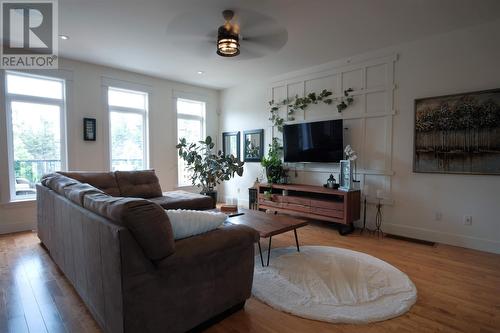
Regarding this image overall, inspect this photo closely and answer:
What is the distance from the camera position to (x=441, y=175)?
3.52 m

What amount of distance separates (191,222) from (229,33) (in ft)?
6.82

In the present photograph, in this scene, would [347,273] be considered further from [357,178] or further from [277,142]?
[277,142]

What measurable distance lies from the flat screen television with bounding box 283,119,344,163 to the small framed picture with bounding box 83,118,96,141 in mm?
3393

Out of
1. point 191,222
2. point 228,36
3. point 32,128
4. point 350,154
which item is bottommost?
point 191,222

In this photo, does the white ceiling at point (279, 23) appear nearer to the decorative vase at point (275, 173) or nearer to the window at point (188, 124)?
the window at point (188, 124)

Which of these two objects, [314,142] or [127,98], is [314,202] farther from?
[127,98]

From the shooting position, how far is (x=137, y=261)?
140cm

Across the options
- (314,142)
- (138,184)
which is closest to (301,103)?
(314,142)

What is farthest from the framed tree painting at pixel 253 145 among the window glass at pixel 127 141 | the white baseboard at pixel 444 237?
the white baseboard at pixel 444 237

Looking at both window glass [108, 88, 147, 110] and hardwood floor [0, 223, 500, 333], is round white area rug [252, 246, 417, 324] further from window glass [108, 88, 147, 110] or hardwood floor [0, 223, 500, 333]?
window glass [108, 88, 147, 110]

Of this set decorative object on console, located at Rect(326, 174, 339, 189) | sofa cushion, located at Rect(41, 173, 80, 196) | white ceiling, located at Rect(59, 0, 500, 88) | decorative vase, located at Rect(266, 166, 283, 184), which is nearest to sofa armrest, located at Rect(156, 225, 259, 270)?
sofa cushion, located at Rect(41, 173, 80, 196)

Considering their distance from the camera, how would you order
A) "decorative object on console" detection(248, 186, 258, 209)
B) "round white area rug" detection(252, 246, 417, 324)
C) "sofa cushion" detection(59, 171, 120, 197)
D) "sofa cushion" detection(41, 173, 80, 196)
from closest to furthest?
"round white area rug" detection(252, 246, 417, 324) → "sofa cushion" detection(41, 173, 80, 196) → "sofa cushion" detection(59, 171, 120, 197) → "decorative object on console" detection(248, 186, 258, 209)

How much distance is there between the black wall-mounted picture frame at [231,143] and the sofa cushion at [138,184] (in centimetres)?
230

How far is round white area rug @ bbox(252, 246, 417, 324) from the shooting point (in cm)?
198
